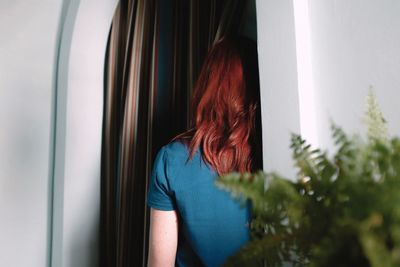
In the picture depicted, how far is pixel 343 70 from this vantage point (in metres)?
0.70

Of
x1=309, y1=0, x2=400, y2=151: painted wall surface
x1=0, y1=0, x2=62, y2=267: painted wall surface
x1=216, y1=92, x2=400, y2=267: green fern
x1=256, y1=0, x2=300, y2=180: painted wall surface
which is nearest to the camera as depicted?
x1=216, y1=92, x2=400, y2=267: green fern

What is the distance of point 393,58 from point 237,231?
0.55 m

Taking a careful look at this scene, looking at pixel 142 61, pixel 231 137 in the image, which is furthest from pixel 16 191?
pixel 231 137

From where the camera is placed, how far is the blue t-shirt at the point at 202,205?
85 centimetres

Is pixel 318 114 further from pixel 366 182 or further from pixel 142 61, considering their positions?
pixel 142 61

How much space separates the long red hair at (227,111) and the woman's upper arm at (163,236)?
0.62 ft

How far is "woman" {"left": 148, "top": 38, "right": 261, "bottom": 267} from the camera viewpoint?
0.85 metres

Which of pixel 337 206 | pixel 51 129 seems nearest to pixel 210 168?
pixel 337 206

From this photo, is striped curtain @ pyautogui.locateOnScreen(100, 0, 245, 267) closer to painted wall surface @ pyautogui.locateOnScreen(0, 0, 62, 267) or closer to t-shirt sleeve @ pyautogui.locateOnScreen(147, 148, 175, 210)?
painted wall surface @ pyautogui.locateOnScreen(0, 0, 62, 267)

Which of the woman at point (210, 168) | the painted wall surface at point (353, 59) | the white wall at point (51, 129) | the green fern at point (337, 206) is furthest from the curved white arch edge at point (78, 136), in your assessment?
the green fern at point (337, 206)

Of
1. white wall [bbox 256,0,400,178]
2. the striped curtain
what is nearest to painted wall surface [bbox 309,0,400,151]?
white wall [bbox 256,0,400,178]

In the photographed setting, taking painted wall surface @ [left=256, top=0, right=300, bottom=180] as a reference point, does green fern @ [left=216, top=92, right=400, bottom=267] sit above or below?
below

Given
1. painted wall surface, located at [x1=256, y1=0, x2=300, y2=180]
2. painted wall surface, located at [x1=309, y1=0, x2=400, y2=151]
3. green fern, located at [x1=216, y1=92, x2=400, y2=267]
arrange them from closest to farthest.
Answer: green fern, located at [x1=216, y1=92, x2=400, y2=267] → painted wall surface, located at [x1=309, y1=0, x2=400, y2=151] → painted wall surface, located at [x1=256, y1=0, x2=300, y2=180]

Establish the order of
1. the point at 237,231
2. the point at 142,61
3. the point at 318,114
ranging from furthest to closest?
the point at 142,61, the point at 237,231, the point at 318,114
